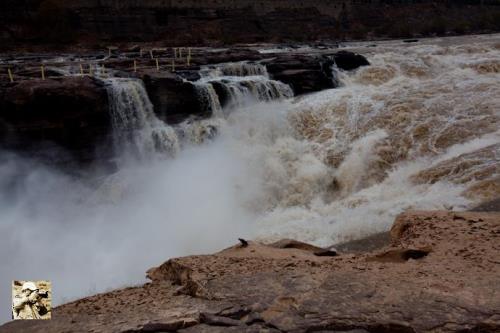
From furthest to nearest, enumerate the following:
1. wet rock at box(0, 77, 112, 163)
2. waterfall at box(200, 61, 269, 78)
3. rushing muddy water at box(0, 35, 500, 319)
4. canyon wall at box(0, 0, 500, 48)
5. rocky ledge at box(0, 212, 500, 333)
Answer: canyon wall at box(0, 0, 500, 48), waterfall at box(200, 61, 269, 78), wet rock at box(0, 77, 112, 163), rushing muddy water at box(0, 35, 500, 319), rocky ledge at box(0, 212, 500, 333)

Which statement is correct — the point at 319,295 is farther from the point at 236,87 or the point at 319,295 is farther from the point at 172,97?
the point at 236,87

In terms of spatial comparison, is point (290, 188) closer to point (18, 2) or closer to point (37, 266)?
point (37, 266)

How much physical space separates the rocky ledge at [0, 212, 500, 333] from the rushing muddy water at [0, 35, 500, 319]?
2.97 metres

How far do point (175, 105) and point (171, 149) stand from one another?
1732 mm

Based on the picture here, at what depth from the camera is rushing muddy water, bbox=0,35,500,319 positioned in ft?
27.7

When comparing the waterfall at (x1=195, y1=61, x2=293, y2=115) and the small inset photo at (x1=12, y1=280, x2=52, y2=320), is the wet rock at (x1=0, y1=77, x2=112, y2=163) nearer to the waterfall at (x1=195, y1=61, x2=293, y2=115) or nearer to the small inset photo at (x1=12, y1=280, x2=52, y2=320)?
the waterfall at (x1=195, y1=61, x2=293, y2=115)

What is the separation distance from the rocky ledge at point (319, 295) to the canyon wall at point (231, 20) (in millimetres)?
24795

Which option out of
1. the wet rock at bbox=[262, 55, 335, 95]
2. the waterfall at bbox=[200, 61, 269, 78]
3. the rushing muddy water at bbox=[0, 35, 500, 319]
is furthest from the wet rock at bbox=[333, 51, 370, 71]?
the waterfall at bbox=[200, 61, 269, 78]

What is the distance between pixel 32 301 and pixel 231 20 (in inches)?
1172

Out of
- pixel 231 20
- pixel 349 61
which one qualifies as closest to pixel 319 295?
pixel 349 61

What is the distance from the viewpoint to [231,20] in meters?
31.6

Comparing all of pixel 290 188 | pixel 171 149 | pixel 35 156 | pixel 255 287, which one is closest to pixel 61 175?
pixel 35 156

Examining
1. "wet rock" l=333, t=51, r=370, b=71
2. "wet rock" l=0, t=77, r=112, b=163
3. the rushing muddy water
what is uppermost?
"wet rock" l=333, t=51, r=370, b=71

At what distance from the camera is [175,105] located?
13562 mm
